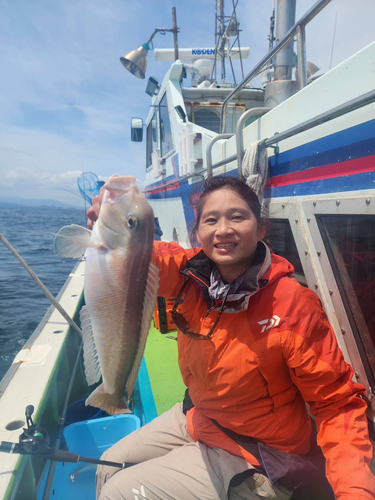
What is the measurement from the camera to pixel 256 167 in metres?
2.62

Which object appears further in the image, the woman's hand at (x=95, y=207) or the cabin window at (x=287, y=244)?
the cabin window at (x=287, y=244)

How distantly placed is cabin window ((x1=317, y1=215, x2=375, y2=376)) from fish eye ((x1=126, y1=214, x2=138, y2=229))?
1.26m

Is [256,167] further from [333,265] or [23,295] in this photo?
[23,295]

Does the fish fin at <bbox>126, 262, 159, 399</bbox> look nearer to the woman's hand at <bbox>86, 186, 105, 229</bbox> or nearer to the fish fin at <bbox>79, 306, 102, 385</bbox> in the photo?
the fish fin at <bbox>79, 306, 102, 385</bbox>

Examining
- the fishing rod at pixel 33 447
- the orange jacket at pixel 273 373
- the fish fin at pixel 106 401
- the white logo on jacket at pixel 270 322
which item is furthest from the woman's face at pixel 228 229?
the fishing rod at pixel 33 447

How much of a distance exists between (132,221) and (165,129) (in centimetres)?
653

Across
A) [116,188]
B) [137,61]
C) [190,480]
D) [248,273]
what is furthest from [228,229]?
[137,61]

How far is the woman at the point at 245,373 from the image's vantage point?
5.44ft

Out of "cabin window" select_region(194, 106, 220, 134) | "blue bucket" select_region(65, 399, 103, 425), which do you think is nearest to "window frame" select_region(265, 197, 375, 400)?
"blue bucket" select_region(65, 399, 103, 425)

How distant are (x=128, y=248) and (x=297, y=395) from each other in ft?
4.43

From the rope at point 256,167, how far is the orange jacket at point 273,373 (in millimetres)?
859

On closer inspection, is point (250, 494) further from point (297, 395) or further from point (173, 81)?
point (173, 81)

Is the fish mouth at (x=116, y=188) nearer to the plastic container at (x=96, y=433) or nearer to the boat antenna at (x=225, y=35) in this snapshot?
the plastic container at (x=96, y=433)

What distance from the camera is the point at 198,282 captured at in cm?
195
